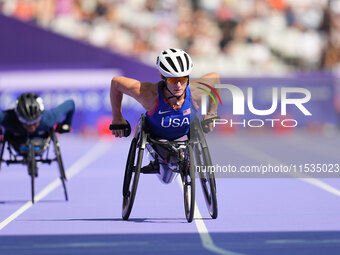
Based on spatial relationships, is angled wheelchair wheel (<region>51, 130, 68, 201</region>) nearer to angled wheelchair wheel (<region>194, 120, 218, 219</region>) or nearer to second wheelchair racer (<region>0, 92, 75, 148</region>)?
second wheelchair racer (<region>0, 92, 75, 148</region>)

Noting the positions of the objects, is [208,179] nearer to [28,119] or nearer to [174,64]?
[174,64]

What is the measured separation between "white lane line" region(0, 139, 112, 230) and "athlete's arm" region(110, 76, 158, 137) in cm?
152

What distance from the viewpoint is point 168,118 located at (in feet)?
26.8

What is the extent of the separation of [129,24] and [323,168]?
13841 millimetres

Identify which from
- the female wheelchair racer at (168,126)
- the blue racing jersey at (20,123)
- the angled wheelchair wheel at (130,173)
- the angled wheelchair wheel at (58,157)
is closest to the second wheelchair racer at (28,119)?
the blue racing jersey at (20,123)

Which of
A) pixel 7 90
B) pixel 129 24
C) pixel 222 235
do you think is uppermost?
pixel 129 24

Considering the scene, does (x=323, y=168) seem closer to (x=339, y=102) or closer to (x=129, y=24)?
(x=339, y=102)

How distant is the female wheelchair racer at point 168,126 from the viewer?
8.07 metres

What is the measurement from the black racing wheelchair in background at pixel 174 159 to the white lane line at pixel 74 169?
4.19ft

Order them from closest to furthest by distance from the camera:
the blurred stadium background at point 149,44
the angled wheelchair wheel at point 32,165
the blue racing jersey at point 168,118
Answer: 1. the blue racing jersey at point 168,118
2. the angled wheelchair wheel at point 32,165
3. the blurred stadium background at point 149,44

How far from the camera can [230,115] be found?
9742 mm

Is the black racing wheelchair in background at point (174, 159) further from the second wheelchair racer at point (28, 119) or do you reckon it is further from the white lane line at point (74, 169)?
the second wheelchair racer at point (28, 119)

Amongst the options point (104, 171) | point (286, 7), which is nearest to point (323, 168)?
point (104, 171)

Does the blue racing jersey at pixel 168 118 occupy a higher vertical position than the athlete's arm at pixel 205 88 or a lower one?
lower
